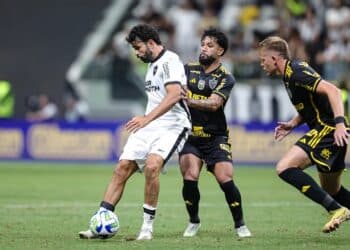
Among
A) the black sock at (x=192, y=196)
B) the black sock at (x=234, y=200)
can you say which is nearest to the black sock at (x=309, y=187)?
the black sock at (x=234, y=200)

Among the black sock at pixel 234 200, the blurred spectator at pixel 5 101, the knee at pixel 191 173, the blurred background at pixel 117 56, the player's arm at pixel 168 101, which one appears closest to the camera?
the player's arm at pixel 168 101

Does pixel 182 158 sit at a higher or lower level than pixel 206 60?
lower

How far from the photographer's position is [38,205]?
49.7 ft

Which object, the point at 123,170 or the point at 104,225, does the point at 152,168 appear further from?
the point at 104,225

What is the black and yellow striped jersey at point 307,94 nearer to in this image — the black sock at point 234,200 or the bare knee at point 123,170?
the black sock at point 234,200

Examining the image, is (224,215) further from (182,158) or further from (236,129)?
(236,129)

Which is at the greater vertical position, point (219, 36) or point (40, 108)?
point (219, 36)

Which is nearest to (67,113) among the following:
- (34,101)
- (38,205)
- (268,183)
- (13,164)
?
(34,101)

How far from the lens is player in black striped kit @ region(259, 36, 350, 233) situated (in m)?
10.3

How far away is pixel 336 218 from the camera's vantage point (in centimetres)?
1005

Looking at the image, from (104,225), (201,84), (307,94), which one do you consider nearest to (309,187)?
(307,94)

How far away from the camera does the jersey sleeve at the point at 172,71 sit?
10.6 m

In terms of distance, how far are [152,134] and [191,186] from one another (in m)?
0.83

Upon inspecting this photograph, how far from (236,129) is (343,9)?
5.31 m
